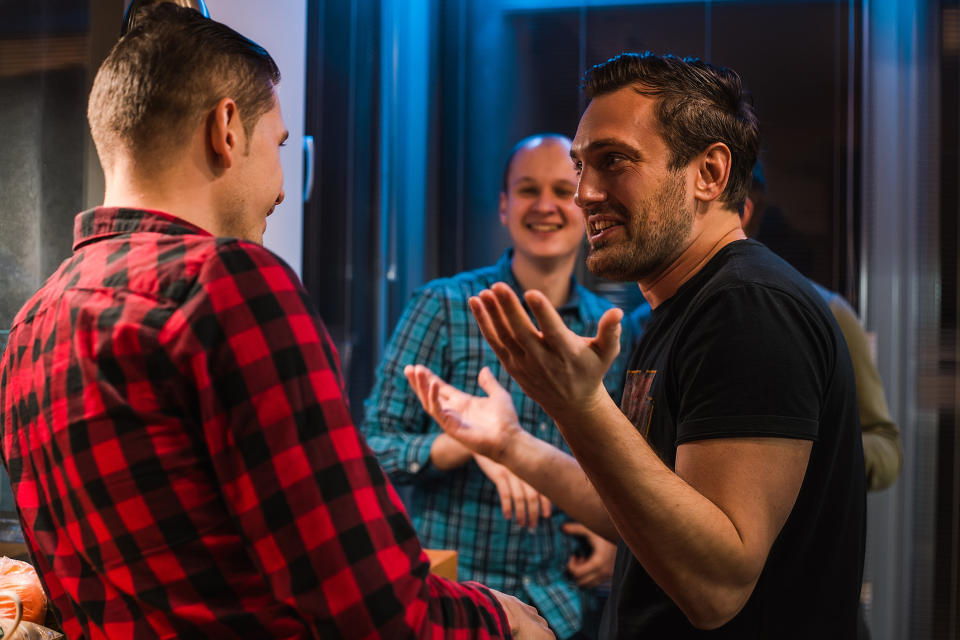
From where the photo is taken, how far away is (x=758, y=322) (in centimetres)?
103

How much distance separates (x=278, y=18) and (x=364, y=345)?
50.4 inches

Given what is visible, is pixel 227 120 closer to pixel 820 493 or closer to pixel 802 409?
pixel 802 409

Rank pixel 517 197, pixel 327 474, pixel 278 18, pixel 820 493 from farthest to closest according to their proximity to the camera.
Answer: pixel 517 197
pixel 278 18
pixel 820 493
pixel 327 474

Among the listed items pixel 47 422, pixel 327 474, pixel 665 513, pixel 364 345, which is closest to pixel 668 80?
pixel 665 513

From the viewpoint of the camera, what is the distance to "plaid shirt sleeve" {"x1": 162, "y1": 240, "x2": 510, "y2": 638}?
70cm

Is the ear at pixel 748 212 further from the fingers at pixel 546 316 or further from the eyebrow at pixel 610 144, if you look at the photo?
the fingers at pixel 546 316

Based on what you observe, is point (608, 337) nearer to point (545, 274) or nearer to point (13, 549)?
point (13, 549)

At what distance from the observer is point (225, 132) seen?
2.79ft

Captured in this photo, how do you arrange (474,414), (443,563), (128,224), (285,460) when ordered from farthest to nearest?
(443,563)
(474,414)
(128,224)
(285,460)

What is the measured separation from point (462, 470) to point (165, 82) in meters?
1.46

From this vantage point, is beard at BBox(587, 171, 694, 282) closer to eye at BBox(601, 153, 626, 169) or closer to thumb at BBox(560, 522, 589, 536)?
eye at BBox(601, 153, 626, 169)

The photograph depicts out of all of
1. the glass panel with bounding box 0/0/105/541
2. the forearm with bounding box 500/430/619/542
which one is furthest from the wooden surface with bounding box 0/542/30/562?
the forearm with bounding box 500/430/619/542

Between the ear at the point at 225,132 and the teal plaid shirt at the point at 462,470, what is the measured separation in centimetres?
128

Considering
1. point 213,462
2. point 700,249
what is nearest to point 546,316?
point 213,462
